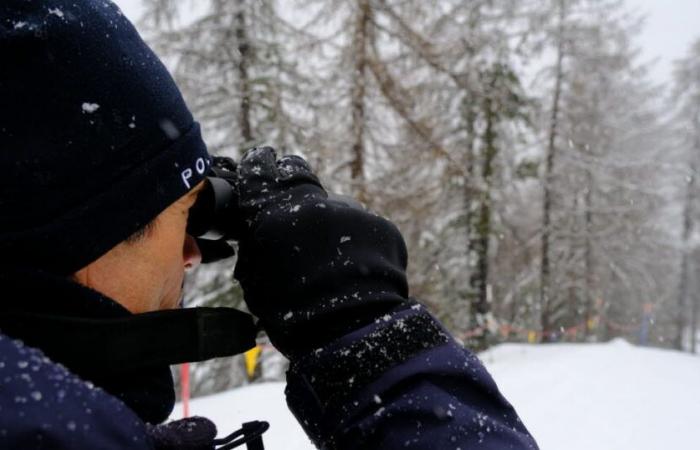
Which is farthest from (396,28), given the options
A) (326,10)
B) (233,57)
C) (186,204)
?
(186,204)

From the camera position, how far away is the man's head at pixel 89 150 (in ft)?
2.74

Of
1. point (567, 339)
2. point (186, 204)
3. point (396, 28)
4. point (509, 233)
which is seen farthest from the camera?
point (567, 339)

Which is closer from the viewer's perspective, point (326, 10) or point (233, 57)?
point (326, 10)

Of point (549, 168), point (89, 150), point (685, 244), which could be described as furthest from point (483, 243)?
point (685, 244)

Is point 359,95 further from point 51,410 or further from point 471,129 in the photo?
point 51,410

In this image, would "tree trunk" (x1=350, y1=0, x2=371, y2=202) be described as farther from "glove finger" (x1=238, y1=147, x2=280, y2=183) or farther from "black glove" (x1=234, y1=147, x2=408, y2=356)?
"black glove" (x1=234, y1=147, x2=408, y2=356)

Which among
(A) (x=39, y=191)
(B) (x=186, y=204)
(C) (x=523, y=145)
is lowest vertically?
(C) (x=523, y=145)

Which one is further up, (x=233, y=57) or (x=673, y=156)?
(x=233, y=57)

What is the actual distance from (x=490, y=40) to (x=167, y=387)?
41.8 feet

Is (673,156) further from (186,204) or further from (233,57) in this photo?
(186,204)

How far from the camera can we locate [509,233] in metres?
19.3

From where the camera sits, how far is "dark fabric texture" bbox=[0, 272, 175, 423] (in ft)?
2.72

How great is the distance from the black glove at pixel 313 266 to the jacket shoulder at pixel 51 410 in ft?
1.49

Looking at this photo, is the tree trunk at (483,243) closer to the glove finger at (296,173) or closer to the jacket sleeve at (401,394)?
the glove finger at (296,173)
